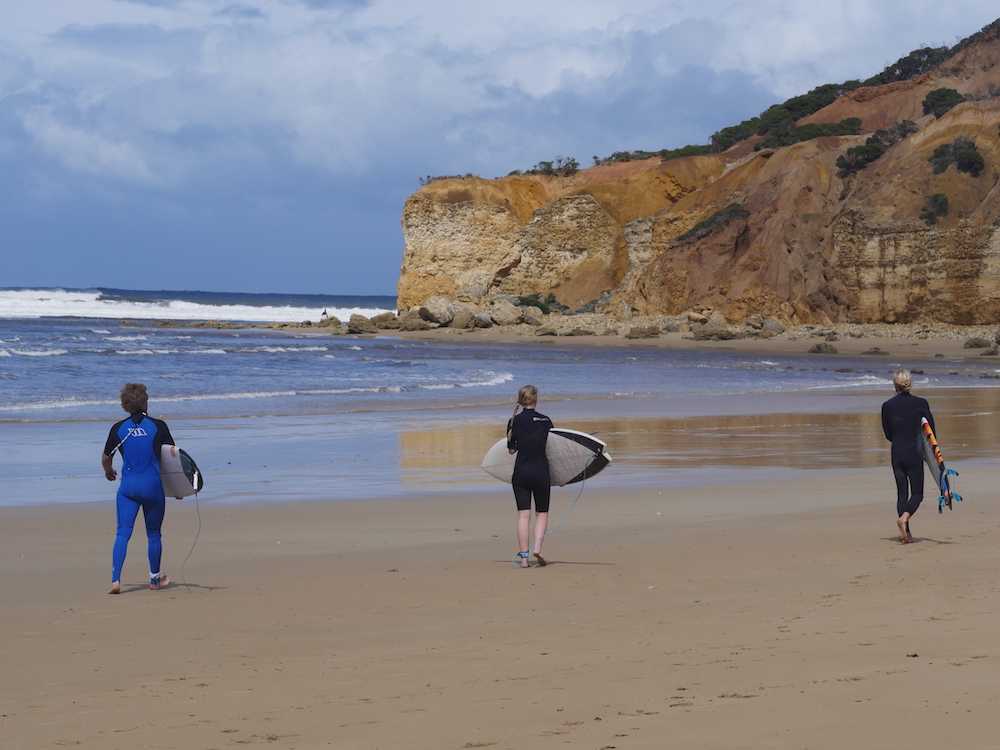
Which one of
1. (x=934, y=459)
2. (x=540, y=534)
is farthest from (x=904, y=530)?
(x=540, y=534)

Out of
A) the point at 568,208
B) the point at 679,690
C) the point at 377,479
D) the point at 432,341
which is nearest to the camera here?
the point at 679,690

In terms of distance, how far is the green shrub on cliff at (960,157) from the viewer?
46.4 m

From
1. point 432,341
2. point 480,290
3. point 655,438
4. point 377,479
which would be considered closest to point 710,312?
point 432,341

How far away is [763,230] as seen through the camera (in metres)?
52.9

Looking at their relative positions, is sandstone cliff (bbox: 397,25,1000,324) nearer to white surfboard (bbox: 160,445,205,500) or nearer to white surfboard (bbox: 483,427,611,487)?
white surfboard (bbox: 483,427,611,487)

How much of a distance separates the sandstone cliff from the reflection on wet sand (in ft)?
92.3

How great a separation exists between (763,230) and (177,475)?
49994 millimetres

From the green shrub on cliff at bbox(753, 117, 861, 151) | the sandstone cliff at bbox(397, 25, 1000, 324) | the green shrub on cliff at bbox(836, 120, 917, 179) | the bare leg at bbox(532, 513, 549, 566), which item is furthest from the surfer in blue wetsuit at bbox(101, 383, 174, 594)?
the green shrub on cliff at bbox(753, 117, 861, 151)

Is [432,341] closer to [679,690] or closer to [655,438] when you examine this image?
[655,438]

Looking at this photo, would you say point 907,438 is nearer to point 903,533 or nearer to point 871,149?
point 903,533

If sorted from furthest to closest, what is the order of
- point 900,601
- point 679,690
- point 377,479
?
point 377,479, point 900,601, point 679,690

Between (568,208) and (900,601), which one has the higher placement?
(568,208)

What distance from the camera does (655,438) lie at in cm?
1527

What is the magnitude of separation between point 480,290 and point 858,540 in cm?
6322
